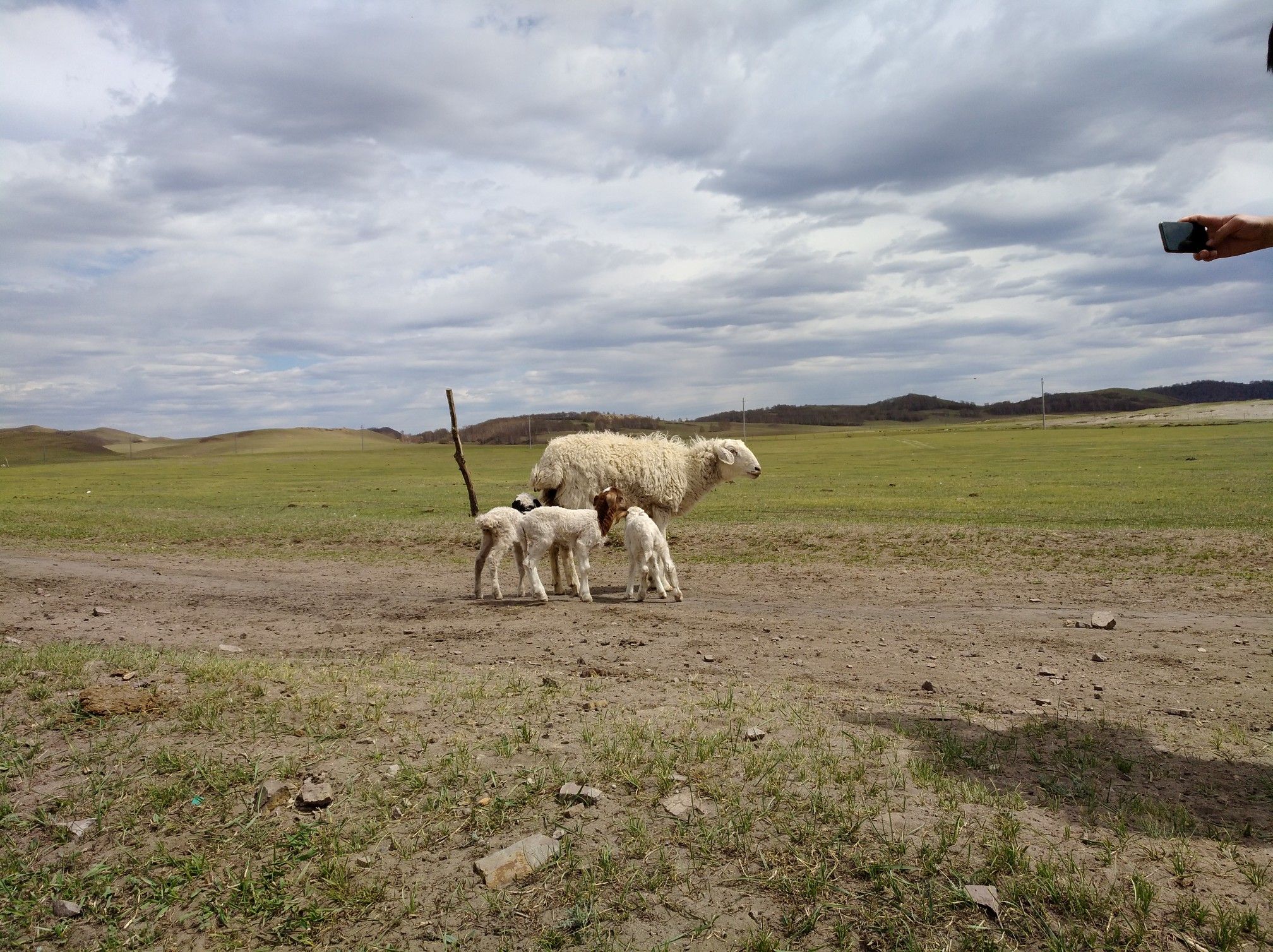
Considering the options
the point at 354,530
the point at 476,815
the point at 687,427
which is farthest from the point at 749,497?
the point at 687,427

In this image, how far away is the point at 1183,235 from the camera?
5.28 meters

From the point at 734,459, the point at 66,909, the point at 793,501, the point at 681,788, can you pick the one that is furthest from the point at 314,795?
the point at 793,501

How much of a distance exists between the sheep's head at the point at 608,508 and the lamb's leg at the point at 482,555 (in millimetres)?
1742

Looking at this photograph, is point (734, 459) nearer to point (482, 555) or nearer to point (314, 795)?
point (482, 555)

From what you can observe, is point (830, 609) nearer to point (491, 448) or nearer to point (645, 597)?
point (645, 597)

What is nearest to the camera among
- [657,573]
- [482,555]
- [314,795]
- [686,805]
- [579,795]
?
[686,805]

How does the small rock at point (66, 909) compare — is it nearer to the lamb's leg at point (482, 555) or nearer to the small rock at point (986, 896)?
the small rock at point (986, 896)

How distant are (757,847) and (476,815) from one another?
5.43 feet

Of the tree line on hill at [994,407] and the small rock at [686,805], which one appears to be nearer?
the small rock at [686,805]

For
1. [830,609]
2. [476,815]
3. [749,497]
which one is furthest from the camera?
[749,497]

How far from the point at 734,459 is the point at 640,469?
6.01 ft

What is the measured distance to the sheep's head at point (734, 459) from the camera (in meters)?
16.4

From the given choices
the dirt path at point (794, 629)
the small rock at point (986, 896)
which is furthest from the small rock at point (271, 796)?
the small rock at point (986, 896)

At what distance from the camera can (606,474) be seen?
15.7 m
